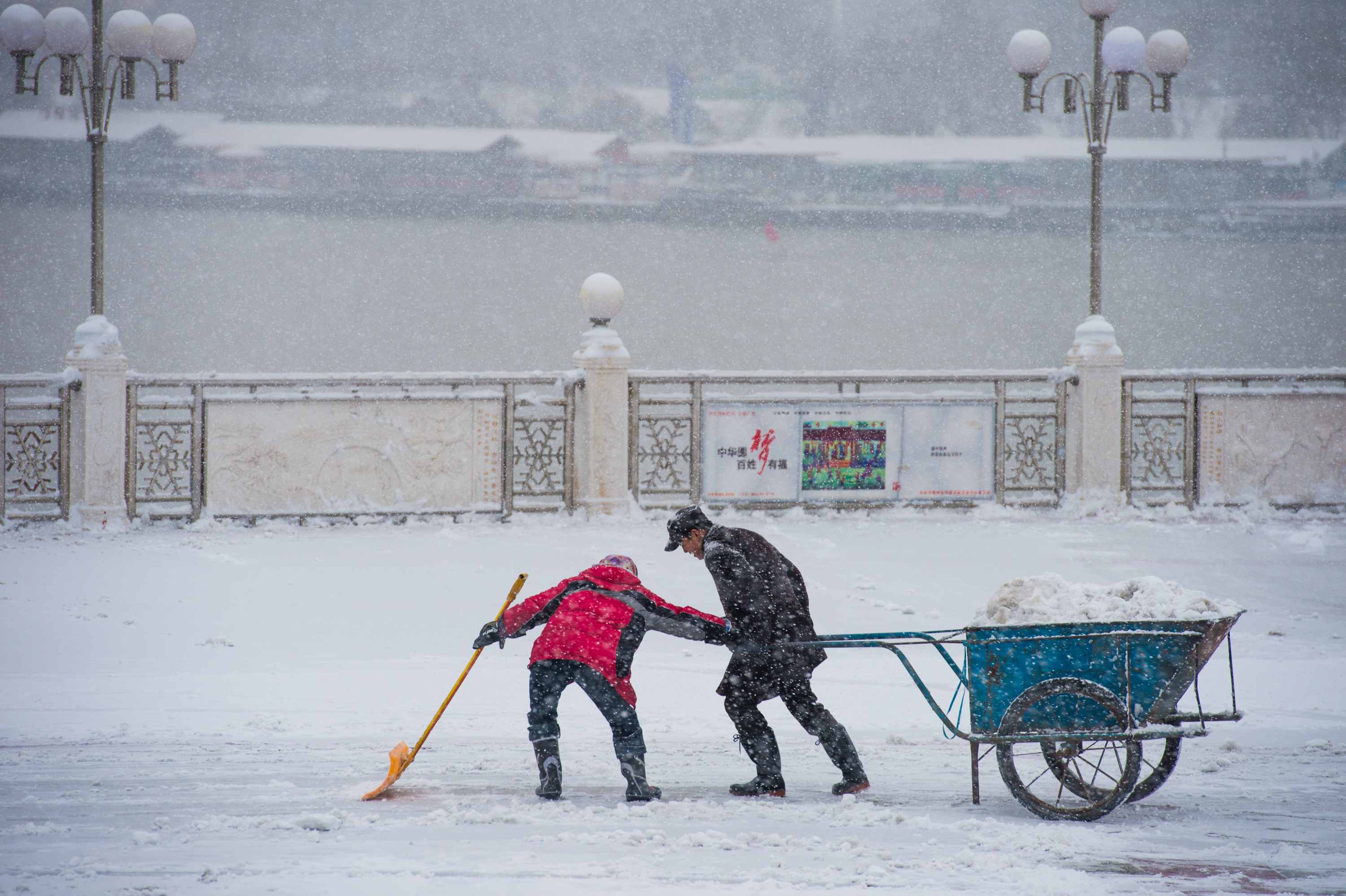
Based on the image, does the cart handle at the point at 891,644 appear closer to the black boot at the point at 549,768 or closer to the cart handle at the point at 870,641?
the cart handle at the point at 870,641

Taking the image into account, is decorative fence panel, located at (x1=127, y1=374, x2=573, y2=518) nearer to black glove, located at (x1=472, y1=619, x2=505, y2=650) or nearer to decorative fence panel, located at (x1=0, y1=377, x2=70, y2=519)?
decorative fence panel, located at (x1=0, y1=377, x2=70, y2=519)

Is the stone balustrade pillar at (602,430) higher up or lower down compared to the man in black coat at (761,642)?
higher up

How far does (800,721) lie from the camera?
531 cm

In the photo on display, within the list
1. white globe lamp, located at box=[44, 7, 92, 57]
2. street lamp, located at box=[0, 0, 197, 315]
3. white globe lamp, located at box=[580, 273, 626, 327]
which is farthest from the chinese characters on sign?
white globe lamp, located at box=[44, 7, 92, 57]

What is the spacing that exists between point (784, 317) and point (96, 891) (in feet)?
231

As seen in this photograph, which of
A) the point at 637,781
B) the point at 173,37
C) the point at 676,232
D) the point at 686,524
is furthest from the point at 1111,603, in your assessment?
the point at 676,232

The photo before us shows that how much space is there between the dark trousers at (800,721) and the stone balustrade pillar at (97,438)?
855 cm

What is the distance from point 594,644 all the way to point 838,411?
8287 millimetres

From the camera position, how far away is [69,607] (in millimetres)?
8719

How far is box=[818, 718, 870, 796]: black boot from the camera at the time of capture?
5.32 metres

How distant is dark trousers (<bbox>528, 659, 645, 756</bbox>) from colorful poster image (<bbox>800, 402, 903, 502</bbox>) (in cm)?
799

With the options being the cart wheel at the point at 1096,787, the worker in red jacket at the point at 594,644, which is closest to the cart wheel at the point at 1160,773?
the cart wheel at the point at 1096,787

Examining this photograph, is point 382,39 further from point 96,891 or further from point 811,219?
point 96,891

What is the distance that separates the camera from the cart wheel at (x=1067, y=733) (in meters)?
4.86
